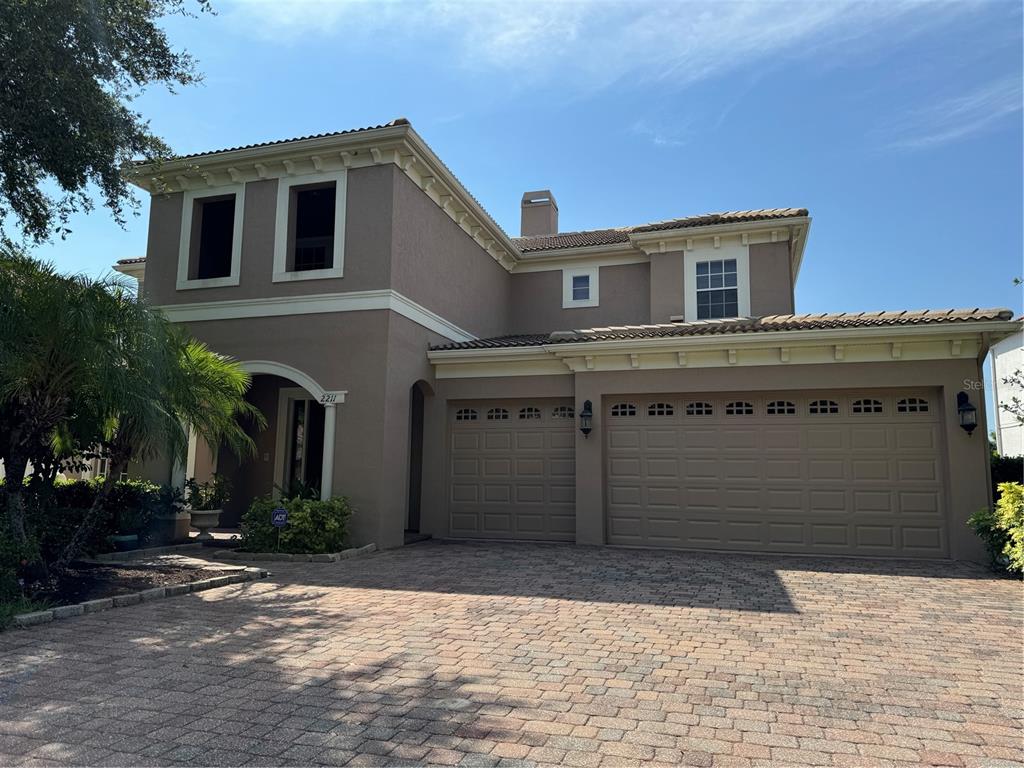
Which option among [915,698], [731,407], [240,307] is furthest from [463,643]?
[240,307]

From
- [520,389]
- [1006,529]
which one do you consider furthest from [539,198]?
[1006,529]

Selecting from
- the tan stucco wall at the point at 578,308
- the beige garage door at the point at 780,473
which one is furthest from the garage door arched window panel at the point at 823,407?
the tan stucco wall at the point at 578,308

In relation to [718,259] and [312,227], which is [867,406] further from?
[312,227]

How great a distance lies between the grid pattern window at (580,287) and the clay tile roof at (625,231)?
78cm

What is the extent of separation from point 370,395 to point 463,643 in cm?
640

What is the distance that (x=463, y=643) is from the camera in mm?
5652

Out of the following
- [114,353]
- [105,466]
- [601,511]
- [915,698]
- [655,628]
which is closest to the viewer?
[915,698]

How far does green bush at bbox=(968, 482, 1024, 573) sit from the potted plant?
40.4ft

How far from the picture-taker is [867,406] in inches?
435

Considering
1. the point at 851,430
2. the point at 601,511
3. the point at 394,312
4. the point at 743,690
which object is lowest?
the point at 743,690

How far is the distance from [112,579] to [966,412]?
12081 millimetres

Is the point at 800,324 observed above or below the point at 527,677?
above

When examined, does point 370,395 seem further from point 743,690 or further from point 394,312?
point 743,690

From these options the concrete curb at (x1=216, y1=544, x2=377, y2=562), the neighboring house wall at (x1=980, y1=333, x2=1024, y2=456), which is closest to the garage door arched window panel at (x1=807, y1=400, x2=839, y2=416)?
the concrete curb at (x1=216, y1=544, x2=377, y2=562)
